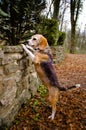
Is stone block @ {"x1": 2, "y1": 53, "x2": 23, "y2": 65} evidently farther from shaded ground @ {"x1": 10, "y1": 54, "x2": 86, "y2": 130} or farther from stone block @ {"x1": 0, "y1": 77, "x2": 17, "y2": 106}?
shaded ground @ {"x1": 10, "y1": 54, "x2": 86, "y2": 130}

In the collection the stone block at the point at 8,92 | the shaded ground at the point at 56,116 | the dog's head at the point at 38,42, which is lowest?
the shaded ground at the point at 56,116

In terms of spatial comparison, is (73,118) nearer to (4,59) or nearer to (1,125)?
(1,125)

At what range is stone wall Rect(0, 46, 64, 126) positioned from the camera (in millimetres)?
3074

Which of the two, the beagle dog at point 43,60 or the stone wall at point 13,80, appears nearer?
the stone wall at point 13,80

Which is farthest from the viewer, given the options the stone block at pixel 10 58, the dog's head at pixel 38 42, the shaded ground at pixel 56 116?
the shaded ground at pixel 56 116

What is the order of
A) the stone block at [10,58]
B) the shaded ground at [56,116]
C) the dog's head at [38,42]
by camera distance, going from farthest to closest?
the shaded ground at [56,116] < the dog's head at [38,42] < the stone block at [10,58]

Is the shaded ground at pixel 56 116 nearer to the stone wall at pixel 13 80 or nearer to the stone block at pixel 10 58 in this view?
the stone wall at pixel 13 80

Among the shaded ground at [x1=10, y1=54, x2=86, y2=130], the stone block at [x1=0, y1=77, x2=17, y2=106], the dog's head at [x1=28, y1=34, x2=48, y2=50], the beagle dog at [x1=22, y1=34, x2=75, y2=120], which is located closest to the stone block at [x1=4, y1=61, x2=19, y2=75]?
the stone block at [x1=0, y1=77, x2=17, y2=106]

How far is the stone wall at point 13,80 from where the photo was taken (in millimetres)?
3074

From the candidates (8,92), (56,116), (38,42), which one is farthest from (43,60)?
(56,116)

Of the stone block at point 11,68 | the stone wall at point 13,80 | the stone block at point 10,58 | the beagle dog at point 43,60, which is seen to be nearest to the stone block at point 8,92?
the stone wall at point 13,80

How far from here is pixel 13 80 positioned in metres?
3.33

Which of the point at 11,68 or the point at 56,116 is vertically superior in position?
the point at 11,68

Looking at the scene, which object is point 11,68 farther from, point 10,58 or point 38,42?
point 38,42
